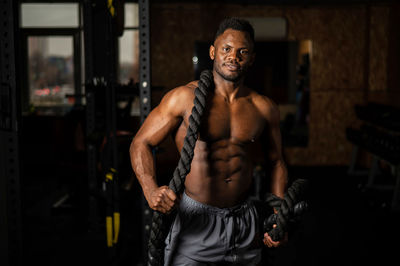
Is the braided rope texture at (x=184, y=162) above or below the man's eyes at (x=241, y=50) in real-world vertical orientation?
below

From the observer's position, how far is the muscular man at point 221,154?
1458mm

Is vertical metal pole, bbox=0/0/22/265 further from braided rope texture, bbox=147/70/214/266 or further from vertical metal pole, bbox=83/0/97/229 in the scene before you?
vertical metal pole, bbox=83/0/97/229

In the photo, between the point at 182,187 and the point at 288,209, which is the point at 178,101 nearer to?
the point at 182,187

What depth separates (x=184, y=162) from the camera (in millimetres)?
1341

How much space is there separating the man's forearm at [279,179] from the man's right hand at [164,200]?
0.49 metres

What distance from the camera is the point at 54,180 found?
518 centimetres

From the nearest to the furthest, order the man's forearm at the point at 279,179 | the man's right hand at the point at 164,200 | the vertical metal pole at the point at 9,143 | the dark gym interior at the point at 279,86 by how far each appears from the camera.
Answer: the man's right hand at the point at 164,200 → the man's forearm at the point at 279,179 → the vertical metal pole at the point at 9,143 → the dark gym interior at the point at 279,86

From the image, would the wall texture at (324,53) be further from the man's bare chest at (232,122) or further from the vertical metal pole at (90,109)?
the man's bare chest at (232,122)

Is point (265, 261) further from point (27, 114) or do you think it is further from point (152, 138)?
point (27, 114)

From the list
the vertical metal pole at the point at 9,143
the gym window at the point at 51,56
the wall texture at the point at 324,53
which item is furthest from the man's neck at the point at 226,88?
the gym window at the point at 51,56

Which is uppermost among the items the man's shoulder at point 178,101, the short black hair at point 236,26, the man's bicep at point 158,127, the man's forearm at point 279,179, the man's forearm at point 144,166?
the short black hair at point 236,26

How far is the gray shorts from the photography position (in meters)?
1.55

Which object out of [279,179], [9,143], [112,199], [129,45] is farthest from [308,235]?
[129,45]

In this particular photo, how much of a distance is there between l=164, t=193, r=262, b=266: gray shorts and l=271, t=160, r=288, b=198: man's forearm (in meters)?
0.15
